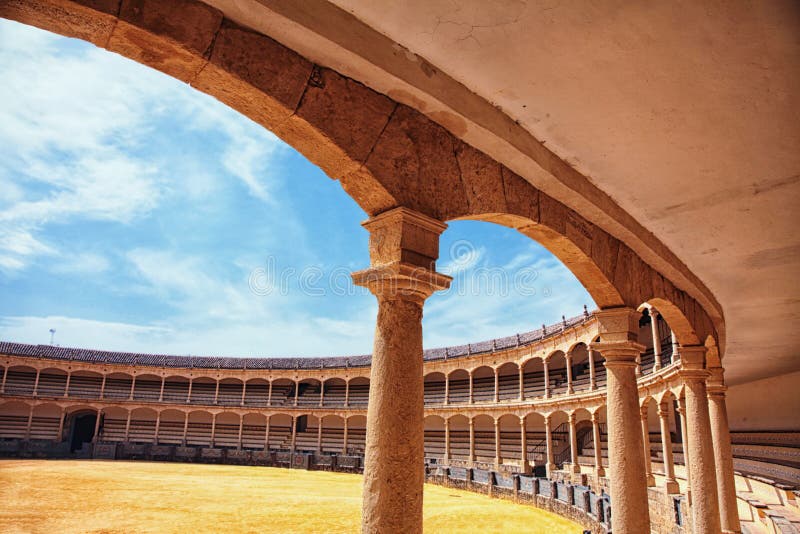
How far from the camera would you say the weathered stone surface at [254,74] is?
2.53 m

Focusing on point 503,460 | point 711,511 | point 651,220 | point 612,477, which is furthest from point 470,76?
point 503,460

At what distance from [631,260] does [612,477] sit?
82.8 inches

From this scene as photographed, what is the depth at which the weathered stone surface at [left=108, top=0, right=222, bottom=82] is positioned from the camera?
89.5 inches

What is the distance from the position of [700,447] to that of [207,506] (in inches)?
474

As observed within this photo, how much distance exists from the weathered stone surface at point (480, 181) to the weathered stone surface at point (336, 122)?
71 centimetres

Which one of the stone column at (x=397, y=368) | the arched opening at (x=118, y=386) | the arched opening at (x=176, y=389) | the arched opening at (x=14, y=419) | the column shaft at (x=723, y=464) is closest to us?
the stone column at (x=397, y=368)

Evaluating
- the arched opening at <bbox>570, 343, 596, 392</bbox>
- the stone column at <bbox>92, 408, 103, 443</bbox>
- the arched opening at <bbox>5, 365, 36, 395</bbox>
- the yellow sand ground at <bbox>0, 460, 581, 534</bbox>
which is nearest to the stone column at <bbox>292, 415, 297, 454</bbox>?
the yellow sand ground at <bbox>0, 460, 581, 534</bbox>

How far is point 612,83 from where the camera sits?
3188 mm

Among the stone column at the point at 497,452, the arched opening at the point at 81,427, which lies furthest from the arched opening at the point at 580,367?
the arched opening at the point at 81,427

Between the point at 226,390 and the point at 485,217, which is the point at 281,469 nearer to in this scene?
the point at 226,390

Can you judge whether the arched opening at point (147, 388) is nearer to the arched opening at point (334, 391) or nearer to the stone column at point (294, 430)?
the stone column at point (294, 430)

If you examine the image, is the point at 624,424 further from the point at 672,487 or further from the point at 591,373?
the point at 591,373

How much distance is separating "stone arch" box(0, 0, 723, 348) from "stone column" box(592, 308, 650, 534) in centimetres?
164

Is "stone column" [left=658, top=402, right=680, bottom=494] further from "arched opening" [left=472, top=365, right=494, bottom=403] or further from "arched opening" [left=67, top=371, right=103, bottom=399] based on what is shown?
"arched opening" [left=67, top=371, right=103, bottom=399]
